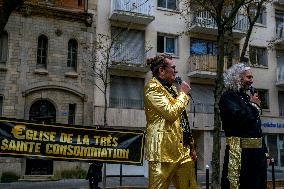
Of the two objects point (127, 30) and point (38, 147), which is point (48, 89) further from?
point (38, 147)

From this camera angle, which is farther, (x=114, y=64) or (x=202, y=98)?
(x=202, y=98)

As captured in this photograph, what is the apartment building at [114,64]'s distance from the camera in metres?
21.7

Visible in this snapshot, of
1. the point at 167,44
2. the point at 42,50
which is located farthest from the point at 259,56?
the point at 42,50

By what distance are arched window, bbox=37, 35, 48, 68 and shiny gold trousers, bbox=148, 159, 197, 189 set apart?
62.2 ft

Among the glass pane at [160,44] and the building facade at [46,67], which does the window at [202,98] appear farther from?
the building facade at [46,67]

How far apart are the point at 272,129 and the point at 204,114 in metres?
5.23

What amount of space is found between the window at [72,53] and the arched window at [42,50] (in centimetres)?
132

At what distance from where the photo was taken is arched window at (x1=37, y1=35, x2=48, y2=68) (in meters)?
22.6

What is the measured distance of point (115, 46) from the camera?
2333 centimetres

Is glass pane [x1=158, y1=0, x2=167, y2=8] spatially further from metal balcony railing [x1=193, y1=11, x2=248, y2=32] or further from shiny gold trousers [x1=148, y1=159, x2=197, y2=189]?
shiny gold trousers [x1=148, y1=159, x2=197, y2=189]

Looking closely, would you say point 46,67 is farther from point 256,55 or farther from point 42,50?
point 256,55

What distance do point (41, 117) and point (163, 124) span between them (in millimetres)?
18383

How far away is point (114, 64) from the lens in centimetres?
2294

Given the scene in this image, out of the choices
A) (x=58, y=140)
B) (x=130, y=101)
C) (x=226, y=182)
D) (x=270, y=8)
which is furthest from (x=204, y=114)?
(x=226, y=182)
